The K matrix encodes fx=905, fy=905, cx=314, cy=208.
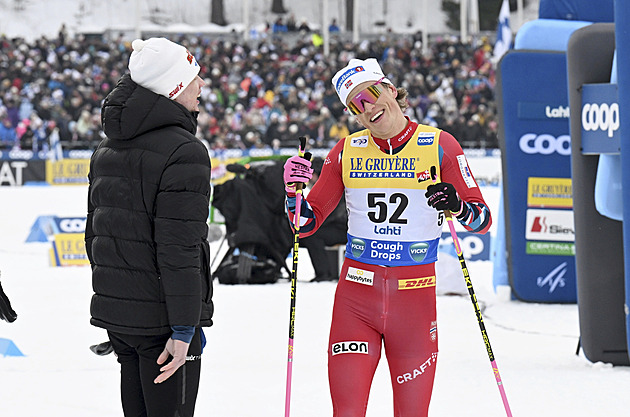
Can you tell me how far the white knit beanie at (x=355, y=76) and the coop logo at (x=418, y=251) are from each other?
637 mm

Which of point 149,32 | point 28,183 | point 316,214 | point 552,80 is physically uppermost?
point 149,32

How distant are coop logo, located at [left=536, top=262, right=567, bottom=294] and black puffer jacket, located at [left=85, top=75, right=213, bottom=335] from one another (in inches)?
254

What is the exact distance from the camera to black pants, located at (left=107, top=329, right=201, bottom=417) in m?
2.88

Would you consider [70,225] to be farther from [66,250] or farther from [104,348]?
[104,348]

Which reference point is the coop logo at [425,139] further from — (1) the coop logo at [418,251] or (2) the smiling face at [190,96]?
(2) the smiling face at [190,96]

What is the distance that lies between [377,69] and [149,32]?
3423 cm

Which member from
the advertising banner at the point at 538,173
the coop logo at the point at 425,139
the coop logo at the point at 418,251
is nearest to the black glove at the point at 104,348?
the coop logo at the point at 418,251

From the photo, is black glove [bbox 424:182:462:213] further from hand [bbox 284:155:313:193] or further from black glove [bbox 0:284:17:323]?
black glove [bbox 0:284:17:323]

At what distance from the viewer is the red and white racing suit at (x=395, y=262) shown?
3.51 meters

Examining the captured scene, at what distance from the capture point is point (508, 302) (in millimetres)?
8961

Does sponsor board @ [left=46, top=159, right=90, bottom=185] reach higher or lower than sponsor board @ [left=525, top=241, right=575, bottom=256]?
lower

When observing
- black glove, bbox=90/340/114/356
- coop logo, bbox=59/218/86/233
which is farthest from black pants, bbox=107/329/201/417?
coop logo, bbox=59/218/86/233

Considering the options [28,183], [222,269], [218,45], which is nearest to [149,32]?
[218,45]

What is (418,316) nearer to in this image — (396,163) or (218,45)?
(396,163)
